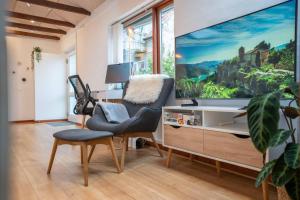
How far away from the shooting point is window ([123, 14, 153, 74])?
12.2 feet

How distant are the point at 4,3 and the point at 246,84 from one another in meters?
2.08

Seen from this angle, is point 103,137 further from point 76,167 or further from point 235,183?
point 235,183

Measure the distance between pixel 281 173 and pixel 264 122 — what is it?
0.91 feet

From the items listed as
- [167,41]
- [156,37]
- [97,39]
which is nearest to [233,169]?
[167,41]

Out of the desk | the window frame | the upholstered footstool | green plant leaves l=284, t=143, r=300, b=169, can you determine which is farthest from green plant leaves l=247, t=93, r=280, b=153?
the desk

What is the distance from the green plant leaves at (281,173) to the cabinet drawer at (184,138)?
88 cm

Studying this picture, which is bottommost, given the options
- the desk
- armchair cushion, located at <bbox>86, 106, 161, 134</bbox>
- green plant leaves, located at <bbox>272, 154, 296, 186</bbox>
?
green plant leaves, located at <bbox>272, 154, 296, 186</bbox>

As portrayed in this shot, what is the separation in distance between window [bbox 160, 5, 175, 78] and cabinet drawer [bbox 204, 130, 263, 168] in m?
1.35

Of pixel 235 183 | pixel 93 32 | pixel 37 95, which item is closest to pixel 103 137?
pixel 235 183

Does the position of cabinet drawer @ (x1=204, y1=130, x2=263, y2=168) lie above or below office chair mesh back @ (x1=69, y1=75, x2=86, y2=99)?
below

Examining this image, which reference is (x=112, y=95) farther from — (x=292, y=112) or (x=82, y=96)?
(x=292, y=112)

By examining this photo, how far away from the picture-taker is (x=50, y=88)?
6754mm

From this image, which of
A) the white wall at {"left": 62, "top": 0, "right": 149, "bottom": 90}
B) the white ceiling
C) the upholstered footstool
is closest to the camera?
the upholstered footstool

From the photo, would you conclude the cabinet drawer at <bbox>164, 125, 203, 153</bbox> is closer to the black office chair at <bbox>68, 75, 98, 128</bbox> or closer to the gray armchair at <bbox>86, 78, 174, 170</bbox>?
the gray armchair at <bbox>86, 78, 174, 170</bbox>
